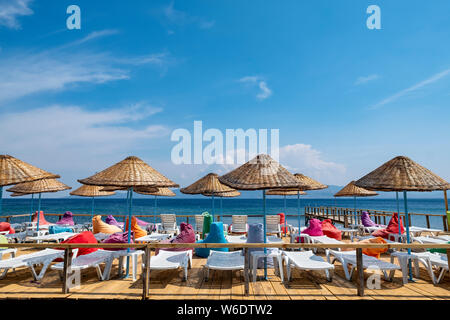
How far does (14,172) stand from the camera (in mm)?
5312

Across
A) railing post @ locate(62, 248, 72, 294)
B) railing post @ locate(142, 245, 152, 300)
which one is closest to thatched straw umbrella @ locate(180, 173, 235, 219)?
railing post @ locate(142, 245, 152, 300)

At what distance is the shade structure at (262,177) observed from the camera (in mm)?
4812

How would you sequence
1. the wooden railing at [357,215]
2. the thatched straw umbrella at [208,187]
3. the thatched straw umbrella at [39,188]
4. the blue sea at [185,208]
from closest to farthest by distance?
the thatched straw umbrella at [39,188], the thatched straw umbrella at [208,187], the wooden railing at [357,215], the blue sea at [185,208]

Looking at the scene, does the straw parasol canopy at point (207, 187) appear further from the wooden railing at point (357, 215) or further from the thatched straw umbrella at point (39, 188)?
the wooden railing at point (357, 215)

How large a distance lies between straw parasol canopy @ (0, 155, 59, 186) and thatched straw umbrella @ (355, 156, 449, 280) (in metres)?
7.03

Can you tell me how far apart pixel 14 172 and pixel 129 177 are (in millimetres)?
2527

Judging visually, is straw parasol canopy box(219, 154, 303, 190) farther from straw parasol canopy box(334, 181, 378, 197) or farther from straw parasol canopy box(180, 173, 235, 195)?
straw parasol canopy box(334, 181, 378, 197)

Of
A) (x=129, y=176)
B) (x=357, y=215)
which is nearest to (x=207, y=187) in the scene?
(x=129, y=176)

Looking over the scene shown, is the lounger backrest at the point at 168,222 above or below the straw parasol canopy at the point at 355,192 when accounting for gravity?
below

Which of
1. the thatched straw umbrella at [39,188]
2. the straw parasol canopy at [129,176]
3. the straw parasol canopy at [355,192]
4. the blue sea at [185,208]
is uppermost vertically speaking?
the straw parasol canopy at [129,176]

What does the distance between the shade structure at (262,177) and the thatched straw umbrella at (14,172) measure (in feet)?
13.4

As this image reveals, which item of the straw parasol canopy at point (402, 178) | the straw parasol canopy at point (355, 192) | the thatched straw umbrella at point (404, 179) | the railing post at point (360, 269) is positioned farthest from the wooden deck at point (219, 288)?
the straw parasol canopy at point (355, 192)

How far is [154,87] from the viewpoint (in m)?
15.1
